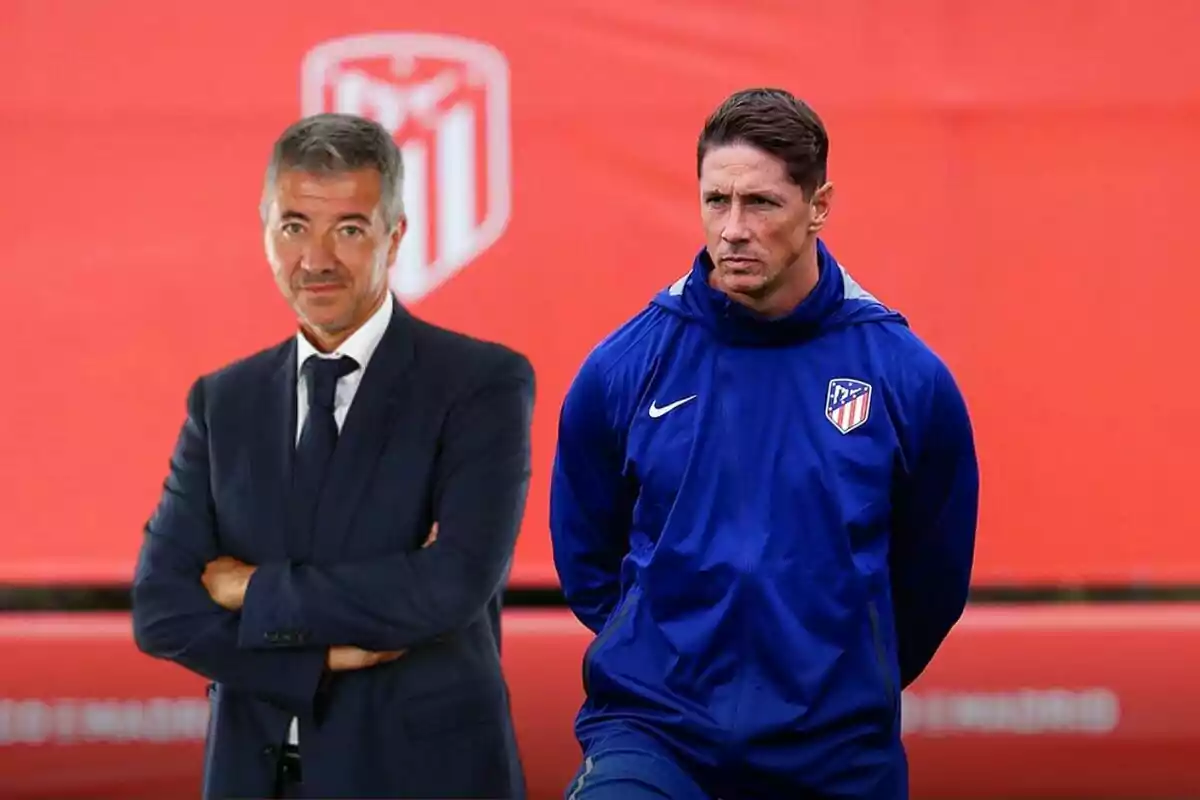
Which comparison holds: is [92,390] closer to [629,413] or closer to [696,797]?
[629,413]

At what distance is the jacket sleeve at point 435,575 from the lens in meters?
2.63

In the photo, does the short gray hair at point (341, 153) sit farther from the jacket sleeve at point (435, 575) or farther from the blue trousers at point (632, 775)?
the blue trousers at point (632, 775)

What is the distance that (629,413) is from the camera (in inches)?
89.3

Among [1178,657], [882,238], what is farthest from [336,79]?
→ [1178,657]

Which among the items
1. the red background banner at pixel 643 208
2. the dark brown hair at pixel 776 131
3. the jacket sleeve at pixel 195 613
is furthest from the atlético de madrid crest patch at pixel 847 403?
the red background banner at pixel 643 208

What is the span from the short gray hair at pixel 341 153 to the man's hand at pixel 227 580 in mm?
625

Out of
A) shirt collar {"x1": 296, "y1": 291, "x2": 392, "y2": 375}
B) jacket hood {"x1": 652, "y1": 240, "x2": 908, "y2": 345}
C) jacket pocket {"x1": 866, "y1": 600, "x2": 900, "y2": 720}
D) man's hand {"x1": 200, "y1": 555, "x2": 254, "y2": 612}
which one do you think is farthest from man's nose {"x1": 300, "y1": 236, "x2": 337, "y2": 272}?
jacket pocket {"x1": 866, "y1": 600, "x2": 900, "y2": 720}

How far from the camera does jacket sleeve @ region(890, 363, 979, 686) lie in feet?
7.30

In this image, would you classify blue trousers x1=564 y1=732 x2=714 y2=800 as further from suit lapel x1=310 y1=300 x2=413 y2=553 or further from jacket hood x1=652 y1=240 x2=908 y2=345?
suit lapel x1=310 y1=300 x2=413 y2=553

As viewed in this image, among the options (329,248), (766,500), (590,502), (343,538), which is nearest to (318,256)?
(329,248)

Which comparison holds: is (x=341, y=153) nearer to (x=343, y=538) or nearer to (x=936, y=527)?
(x=343, y=538)

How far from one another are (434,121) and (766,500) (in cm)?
183

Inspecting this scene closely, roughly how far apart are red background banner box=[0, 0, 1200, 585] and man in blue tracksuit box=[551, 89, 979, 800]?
146 centimetres

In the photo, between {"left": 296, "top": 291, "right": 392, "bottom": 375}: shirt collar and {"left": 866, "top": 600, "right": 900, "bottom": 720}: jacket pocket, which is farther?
{"left": 296, "top": 291, "right": 392, "bottom": 375}: shirt collar
